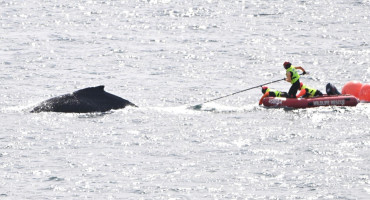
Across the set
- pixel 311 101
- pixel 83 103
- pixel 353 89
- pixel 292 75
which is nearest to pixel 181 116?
pixel 83 103

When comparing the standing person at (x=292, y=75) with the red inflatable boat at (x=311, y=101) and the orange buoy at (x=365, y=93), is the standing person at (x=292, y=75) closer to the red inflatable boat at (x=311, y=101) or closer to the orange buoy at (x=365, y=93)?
the red inflatable boat at (x=311, y=101)

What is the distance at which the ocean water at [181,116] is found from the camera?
2745 cm

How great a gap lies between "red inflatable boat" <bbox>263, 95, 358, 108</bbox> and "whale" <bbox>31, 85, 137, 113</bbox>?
6843 millimetres

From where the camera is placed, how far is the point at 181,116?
37906mm

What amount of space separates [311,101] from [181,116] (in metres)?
5.94

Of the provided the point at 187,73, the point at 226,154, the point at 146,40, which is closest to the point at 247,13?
the point at 146,40

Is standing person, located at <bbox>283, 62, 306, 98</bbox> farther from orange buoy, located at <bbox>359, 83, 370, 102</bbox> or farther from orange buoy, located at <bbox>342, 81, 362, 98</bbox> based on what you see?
orange buoy, located at <bbox>359, 83, 370, 102</bbox>

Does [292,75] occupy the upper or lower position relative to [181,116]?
upper

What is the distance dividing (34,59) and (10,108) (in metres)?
Result: 17.6

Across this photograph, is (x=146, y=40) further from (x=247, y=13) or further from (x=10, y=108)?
(x=10, y=108)

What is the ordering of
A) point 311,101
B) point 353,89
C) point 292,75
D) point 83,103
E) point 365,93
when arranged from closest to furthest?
point 83,103
point 311,101
point 292,75
point 365,93
point 353,89

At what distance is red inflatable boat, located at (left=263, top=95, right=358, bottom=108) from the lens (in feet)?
130

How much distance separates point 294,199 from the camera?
25.8 meters

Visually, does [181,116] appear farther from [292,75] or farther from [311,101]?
[311,101]
